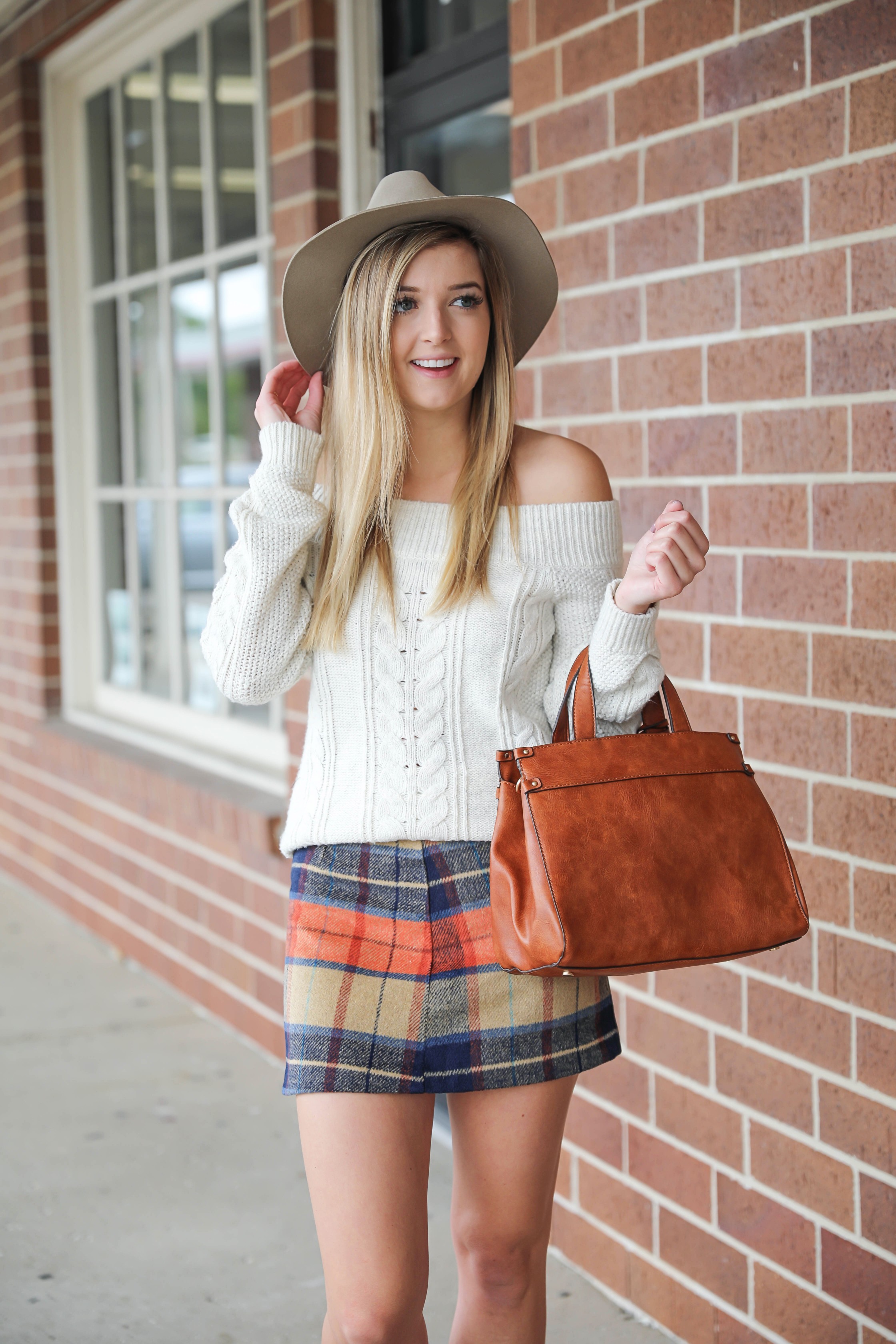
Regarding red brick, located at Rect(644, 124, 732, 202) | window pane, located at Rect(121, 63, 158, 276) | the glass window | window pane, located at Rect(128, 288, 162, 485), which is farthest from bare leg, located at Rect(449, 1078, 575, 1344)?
window pane, located at Rect(121, 63, 158, 276)

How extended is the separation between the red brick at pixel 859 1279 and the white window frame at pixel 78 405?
113 inches

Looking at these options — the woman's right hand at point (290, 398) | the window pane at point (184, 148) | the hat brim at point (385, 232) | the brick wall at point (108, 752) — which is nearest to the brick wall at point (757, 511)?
the hat brim at point (385, 232)

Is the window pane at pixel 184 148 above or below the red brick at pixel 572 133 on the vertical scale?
above

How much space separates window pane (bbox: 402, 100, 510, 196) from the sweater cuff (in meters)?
1.42

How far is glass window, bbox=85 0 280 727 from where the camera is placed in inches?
157

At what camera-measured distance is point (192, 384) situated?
4.56 meters

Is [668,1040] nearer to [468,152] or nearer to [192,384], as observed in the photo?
[468,152]

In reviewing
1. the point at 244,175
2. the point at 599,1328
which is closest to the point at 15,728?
the point at 244,175

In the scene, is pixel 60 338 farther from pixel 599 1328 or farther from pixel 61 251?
pixel 599 1328

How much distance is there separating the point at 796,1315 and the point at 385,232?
1824 mm

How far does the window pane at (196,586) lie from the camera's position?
14.4ft

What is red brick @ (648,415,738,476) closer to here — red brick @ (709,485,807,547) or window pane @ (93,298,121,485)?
red brick @ (709,485,807,547)

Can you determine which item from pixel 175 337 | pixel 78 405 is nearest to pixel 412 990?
pixel 175 337

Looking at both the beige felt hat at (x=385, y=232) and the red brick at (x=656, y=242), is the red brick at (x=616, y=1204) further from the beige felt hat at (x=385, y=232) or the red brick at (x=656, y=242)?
the red brick at (x=656, y=242)
